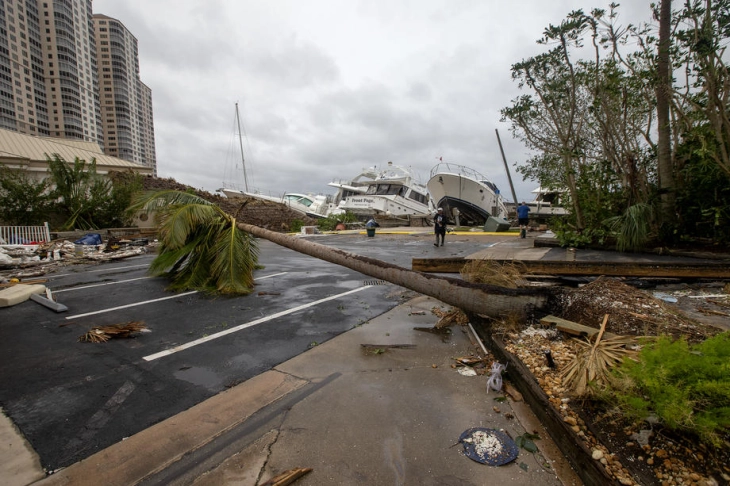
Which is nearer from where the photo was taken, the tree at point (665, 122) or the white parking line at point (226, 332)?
the white parking line at point (226, 332)

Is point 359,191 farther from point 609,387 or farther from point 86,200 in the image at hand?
point 609,387

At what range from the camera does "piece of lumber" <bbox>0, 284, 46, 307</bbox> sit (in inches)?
224

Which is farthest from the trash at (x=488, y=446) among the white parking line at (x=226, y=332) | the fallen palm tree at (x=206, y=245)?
the white parking line at (x=226, y=332)

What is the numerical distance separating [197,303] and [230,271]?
0.90m

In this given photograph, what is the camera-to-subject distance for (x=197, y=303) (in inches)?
237

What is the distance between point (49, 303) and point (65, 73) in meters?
106

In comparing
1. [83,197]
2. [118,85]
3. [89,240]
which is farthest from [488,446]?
[118,85]

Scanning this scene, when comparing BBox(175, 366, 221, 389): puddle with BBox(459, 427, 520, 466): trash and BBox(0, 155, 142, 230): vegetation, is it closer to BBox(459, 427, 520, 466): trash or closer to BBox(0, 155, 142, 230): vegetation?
BBox(459, 427, 520, 466): trash

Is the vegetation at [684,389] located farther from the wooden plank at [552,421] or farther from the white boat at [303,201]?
the white boat at [303,201]

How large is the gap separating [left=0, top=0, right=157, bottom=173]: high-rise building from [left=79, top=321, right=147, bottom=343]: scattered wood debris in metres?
71.1

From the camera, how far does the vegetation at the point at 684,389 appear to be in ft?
5.25

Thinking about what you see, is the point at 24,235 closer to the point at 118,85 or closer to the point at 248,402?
the point at 248,402

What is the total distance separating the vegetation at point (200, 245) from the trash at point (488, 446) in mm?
5305

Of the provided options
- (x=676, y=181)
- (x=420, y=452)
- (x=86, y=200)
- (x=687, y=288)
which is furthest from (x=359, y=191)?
(x=420, y=452)
